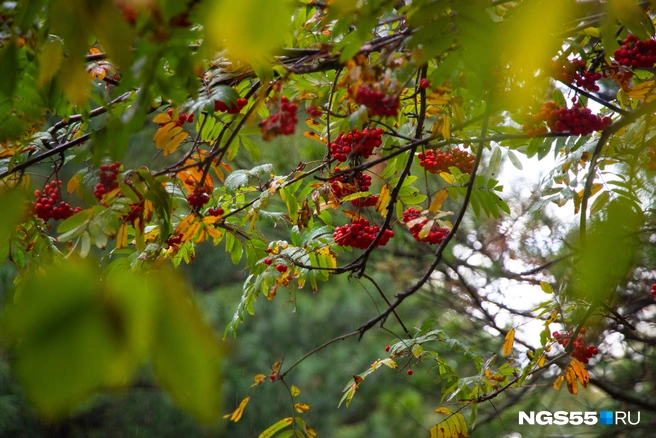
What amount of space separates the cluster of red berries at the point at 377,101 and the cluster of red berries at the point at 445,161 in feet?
1.92

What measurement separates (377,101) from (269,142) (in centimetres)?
26

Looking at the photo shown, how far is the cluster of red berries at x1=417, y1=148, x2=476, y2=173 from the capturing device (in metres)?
1.38

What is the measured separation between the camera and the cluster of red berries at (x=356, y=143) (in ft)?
4.25

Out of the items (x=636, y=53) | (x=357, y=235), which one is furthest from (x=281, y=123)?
(x=636, y=53)

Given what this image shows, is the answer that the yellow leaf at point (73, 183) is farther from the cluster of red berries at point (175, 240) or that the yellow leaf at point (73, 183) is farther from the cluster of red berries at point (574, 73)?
the cluster of red berries at point (574, 73)

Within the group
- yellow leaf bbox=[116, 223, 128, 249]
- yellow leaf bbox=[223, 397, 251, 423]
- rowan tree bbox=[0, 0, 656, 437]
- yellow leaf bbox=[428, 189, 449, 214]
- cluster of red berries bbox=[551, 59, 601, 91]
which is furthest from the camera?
yellow leaf bbox=[223, 397, 251, 423]

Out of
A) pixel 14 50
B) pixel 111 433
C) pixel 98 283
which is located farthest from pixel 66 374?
pixel 111 433

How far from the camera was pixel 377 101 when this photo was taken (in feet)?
2.53

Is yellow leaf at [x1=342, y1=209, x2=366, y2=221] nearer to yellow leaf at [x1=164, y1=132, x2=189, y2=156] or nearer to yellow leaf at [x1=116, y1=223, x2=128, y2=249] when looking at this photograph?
yellow leaf at [x1=164, y1=132, x2=189, y2=156]

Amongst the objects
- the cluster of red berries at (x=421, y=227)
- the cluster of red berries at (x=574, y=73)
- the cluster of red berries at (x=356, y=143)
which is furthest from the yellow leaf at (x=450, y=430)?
the cluster of red berries at (x=574, y=73)

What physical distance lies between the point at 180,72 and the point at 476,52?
303mm

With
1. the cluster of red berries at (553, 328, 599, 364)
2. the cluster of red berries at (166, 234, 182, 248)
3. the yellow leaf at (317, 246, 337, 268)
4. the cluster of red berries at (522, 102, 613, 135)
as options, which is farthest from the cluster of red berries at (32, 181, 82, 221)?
the cluster of red berries at (553, 328, 599, 364)

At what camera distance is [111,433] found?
3.92m

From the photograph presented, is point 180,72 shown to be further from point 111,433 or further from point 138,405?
point 111,433
